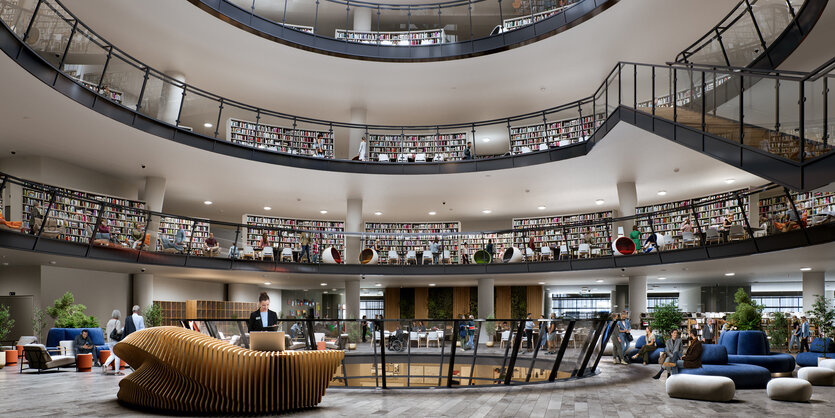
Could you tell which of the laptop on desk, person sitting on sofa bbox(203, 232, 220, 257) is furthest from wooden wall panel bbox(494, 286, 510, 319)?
the laptop on desk

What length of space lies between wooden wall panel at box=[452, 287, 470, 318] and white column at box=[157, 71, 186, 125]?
12.3m

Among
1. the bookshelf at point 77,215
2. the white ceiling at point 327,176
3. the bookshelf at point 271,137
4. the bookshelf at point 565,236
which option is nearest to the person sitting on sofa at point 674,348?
the white ceiling at point 327,176

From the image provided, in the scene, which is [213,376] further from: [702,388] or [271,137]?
[271,137]

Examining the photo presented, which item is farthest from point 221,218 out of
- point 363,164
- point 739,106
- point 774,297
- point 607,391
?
point 774,297

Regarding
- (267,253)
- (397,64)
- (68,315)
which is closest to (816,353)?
(397,64)

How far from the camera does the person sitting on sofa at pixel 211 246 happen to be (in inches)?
543

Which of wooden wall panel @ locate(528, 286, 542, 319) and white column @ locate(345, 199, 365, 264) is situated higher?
white column @ locate(345, 199, 365, 264)

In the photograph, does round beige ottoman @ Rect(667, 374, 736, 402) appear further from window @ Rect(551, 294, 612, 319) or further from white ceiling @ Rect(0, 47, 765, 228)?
window @ Rect(551, 294, 612, 319)

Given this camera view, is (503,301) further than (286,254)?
Yes

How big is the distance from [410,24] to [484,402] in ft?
45.5

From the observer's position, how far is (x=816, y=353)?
35.9 ft

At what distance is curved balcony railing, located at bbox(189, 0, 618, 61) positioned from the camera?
13719 mm

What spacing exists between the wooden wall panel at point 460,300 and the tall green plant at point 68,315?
12679mm

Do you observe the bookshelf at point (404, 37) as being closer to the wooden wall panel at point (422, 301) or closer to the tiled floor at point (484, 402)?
the wooden wall panel at point (422, 301)
